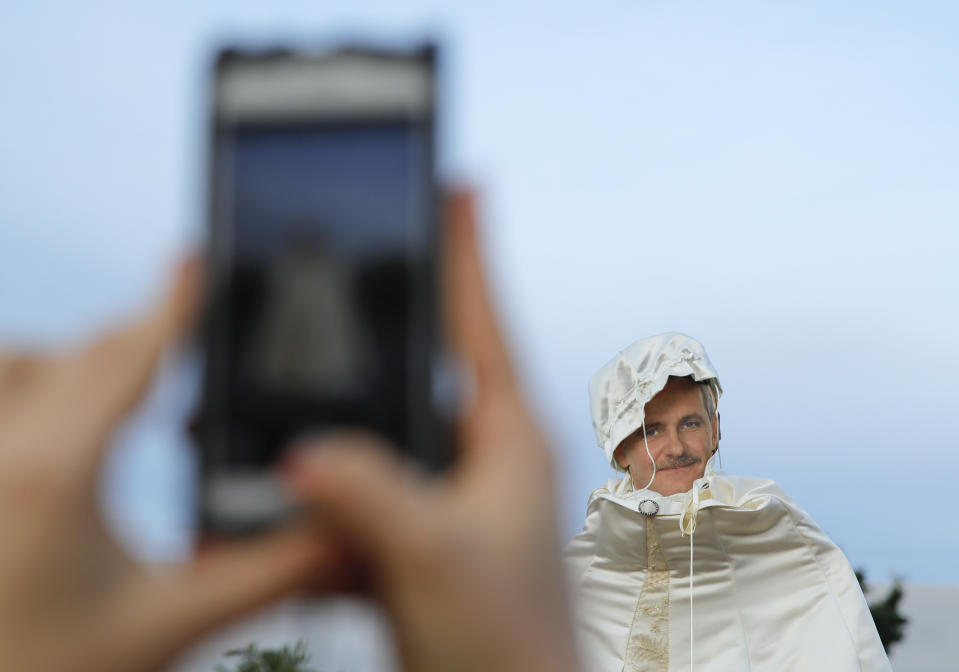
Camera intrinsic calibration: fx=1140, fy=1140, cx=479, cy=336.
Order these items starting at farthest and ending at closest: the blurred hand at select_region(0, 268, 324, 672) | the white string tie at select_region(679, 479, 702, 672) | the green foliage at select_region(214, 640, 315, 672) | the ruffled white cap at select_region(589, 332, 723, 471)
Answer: the ruffled white cap at select_region(589, 332, 723, 471) → the white string tie at select_region(679, 479, 702, 672) → the green foliage at select_region(214, 640, 315, 672) → the blurred hand at select_region(0, 268, 324, 672)

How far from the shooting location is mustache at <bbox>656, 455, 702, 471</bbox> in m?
3.09

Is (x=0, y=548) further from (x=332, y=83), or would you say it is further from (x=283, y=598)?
(x=332, y=83)

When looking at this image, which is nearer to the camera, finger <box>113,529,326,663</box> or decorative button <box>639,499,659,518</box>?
finger <box>113,529,326,663</box>

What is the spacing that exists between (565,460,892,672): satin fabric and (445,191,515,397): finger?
99.6 inches

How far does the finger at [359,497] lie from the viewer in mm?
313

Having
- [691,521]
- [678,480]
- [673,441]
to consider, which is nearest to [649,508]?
[691,521]

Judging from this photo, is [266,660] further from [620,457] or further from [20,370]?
[20,370]

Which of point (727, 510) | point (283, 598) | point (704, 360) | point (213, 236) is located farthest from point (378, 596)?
point (704, 360)

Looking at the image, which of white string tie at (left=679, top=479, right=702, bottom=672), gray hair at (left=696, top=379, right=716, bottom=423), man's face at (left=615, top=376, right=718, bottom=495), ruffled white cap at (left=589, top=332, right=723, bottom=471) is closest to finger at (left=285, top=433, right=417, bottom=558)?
white string tie at (left=679, top=479, right=702, bottom=672)

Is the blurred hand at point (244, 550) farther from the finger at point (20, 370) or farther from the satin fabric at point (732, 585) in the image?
the satin fabric at point (732, 585)

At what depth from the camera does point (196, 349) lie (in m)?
0.38

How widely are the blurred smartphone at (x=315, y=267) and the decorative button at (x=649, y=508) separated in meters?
2.58

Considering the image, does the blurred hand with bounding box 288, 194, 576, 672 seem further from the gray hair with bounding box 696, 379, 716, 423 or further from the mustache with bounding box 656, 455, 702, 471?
the gray hair with bounding box 696, 379, 716, 423

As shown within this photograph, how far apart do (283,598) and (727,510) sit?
266 cm
